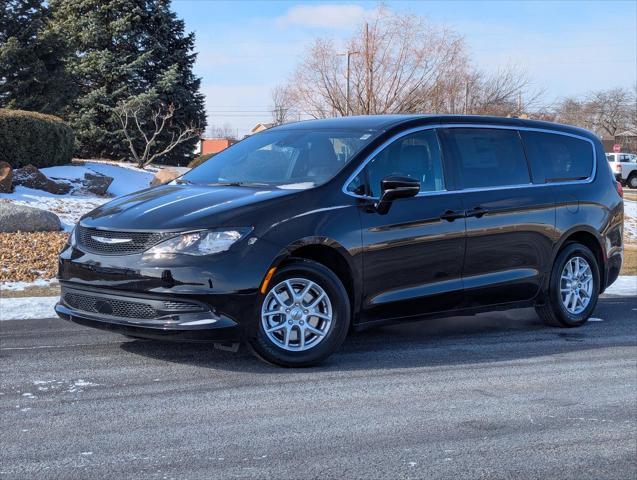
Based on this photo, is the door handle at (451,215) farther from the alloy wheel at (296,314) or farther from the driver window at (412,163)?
the alloy wheel at (296,314)

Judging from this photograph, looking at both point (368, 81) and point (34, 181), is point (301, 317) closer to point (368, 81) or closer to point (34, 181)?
point (34, 181)

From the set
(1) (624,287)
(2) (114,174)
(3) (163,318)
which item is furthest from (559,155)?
(2) (114,174)

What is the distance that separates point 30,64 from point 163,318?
92.6 ft

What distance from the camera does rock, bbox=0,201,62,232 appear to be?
41.7ft

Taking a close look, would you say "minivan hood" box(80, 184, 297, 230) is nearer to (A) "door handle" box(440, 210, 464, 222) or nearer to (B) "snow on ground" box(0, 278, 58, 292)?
(A) "door handle" box(440, 210, 464, 222)

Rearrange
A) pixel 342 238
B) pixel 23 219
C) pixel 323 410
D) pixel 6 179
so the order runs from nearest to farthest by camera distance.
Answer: pixel 323 410, pixel 342 238, pixel 23 219, pixel 6 179

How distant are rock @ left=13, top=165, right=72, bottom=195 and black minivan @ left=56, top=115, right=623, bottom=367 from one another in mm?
11407

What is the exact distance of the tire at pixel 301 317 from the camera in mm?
5539

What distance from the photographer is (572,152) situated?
802 cm

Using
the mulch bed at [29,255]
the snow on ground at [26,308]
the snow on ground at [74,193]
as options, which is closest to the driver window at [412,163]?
the snow on ground at [26,308]

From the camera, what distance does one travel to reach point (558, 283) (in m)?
7.57

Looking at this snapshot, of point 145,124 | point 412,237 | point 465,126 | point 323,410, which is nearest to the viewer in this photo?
point 323,410

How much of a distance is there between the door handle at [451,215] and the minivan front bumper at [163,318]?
2025 millimetres

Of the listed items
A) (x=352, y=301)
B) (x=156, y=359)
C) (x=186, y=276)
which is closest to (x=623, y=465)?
(x=352, y=301)
